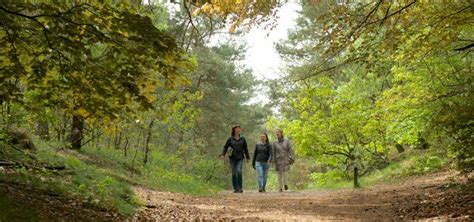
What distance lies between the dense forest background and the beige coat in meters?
0.39

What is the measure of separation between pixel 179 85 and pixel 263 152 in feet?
30.7

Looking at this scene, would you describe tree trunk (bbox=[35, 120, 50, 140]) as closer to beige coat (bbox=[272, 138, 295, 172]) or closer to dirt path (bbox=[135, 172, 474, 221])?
dirt path (bbox=[135, 172, 474, 221])

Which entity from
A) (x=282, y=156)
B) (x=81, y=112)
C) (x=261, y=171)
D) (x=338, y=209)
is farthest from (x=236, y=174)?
(x=81, y=112)

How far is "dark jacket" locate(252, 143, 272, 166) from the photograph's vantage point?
14.4 meters

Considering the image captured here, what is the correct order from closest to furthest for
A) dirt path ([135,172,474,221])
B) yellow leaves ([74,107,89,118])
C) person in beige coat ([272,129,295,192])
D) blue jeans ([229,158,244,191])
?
yellow leaves ([74,107,89,118]) < dirt path ([135,172,474,221]) < blue jeans ([229,158,244,191]) < person in beige coat ([272,129,295,192])

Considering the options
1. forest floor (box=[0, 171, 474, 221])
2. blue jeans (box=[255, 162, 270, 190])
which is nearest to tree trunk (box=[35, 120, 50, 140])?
forest floor (box=[0, 171, 474, 221])

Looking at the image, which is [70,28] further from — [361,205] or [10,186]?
[361,205]

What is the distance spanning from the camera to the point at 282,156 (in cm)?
1450

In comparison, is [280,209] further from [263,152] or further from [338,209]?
[263,152]

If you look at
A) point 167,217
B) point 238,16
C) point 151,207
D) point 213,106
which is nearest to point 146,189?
point 151,207

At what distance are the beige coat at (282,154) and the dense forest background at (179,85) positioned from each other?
1.27 feet

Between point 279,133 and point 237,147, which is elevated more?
point 279,133

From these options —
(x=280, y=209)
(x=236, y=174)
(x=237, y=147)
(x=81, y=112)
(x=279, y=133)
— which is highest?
(x=279, y=133)

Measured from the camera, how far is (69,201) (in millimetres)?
5797
